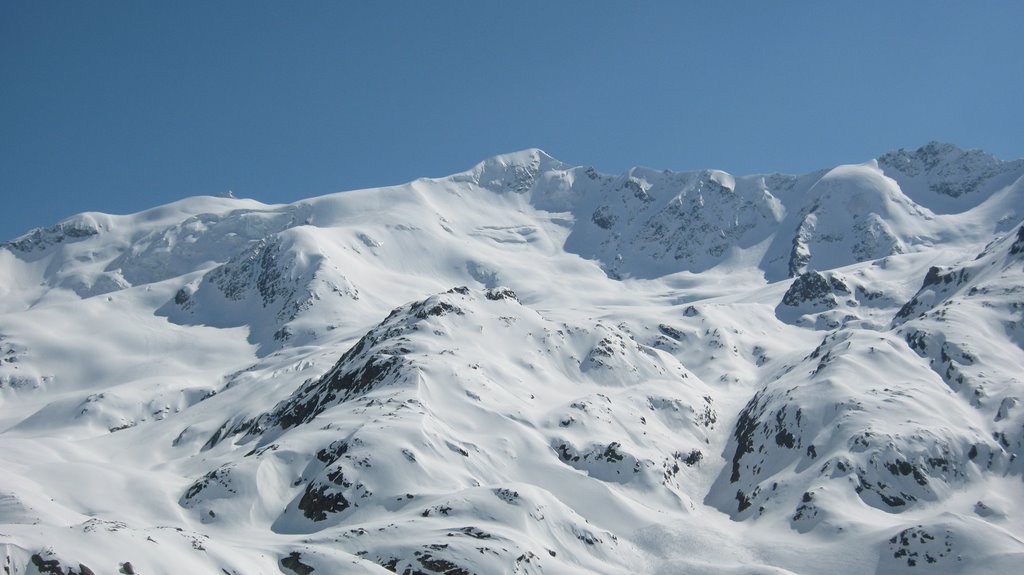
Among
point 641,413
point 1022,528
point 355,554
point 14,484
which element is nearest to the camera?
point 355,554

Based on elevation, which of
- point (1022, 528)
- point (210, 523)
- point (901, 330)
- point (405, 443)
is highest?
point (901, 330)

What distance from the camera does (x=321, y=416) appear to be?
5177 inches

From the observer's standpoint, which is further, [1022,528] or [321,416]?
[321,416]

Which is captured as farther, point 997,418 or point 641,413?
point 641,413

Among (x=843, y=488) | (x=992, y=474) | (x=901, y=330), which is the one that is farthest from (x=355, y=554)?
(x=901, y=330)

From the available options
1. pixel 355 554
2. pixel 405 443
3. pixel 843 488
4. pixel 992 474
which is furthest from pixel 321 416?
pixel 992 474

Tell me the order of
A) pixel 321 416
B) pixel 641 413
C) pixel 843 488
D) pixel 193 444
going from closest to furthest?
1. pixel 843 488
2. pixel 321 416
3. pixel 641 413
4. pixel 193 444

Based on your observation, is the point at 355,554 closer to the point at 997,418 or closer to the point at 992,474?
the point at 992,474

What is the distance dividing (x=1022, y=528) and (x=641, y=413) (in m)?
58.1

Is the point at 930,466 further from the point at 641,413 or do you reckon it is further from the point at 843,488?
the point at 641,413

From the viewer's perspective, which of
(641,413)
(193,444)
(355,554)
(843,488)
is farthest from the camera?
(193,444)

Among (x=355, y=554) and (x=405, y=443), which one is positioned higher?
(x=405, y=443)

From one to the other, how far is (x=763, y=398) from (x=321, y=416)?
7553cm

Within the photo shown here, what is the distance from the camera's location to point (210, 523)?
10688 centimetres
